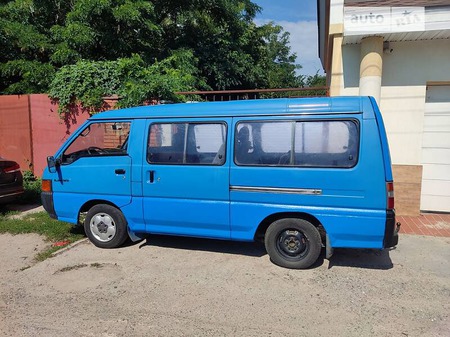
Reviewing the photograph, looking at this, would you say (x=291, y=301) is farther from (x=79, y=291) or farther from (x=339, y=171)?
(x=79, y=291)

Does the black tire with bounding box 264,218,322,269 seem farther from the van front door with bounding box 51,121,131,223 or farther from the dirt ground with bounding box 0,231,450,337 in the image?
the van front door with bounding box 51,121,131,223

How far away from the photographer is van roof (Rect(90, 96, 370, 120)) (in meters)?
4.18

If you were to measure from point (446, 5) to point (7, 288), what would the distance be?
24.7 ft

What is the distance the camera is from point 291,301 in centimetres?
377

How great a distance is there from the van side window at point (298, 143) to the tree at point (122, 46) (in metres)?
3.73

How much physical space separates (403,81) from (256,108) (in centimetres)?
385

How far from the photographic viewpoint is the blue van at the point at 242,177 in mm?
4105

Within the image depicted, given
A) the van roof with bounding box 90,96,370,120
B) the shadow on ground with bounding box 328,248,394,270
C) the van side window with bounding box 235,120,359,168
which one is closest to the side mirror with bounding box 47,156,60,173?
the van roof with bounding box 90,96,370,120

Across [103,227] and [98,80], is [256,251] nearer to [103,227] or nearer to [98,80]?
[103,227]

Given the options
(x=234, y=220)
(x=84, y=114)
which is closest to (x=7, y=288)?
(x=234, y=220)

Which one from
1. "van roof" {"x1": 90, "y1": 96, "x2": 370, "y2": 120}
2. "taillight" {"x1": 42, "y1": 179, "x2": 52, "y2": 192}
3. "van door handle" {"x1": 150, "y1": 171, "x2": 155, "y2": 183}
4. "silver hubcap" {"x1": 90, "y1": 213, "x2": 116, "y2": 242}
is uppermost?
"van roof" {"x1": 90, "y1": 96, "x2": 370, "y2": 120}

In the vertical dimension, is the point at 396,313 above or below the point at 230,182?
Result: below

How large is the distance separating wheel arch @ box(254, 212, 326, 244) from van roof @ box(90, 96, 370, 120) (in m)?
1.22

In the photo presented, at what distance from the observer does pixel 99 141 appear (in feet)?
19.1
